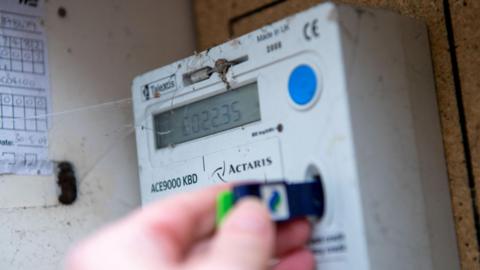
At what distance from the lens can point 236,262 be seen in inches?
21.8

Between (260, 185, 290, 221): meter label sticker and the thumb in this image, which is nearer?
the thumb

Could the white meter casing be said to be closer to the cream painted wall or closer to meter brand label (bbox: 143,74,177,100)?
meter brand label (bbox: 143,74,177,100)

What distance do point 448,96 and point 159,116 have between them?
353mm

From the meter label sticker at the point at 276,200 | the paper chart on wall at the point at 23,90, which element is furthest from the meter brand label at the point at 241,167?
the paper chart on wall at the point at 23,90

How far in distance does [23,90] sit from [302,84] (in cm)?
37

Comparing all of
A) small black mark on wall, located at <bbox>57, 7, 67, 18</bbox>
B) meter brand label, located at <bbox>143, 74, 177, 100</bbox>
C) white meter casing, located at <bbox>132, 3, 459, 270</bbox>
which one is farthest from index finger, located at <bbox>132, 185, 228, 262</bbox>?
small black mark on wall, located at <bbox>57, 7, 67, 18</bbox>

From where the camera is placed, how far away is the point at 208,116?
0.87 m

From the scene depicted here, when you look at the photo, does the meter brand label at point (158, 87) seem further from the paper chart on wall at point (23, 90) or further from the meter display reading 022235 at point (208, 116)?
the paper chart on wall at point (23, 90)

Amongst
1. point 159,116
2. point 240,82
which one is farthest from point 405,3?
point 159,116

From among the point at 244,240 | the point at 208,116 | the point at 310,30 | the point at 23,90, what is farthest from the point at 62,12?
the point at 244,240

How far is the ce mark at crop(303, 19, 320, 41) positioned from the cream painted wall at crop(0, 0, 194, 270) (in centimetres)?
35

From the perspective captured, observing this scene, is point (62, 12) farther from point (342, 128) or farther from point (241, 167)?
point (342, 128)

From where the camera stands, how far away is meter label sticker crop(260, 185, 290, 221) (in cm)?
67

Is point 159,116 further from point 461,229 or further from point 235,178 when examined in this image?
point 461,229
